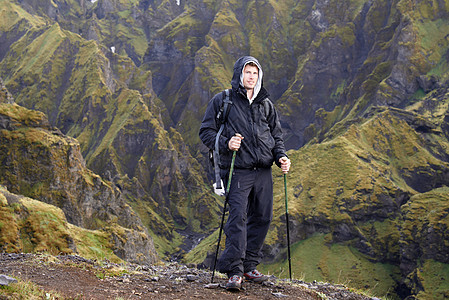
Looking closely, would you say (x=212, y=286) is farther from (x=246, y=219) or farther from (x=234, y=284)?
(x=246, y=219)

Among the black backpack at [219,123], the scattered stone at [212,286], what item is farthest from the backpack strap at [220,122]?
the scattered stone at [212,286]

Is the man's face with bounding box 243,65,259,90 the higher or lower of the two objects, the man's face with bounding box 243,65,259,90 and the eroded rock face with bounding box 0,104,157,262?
the higher

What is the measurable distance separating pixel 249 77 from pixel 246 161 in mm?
2020

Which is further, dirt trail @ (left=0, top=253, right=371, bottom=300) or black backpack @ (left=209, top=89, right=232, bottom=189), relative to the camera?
black backpack @ (left=209, top=89, right=232, bottom=189)

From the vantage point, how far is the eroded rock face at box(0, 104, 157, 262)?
65.2m

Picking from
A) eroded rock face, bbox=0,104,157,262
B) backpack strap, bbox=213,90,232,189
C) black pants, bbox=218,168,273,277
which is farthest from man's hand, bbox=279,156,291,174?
eroded rock face, bbox=0,104,157,262

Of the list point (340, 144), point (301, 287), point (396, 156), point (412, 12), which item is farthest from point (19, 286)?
point (412, 12)

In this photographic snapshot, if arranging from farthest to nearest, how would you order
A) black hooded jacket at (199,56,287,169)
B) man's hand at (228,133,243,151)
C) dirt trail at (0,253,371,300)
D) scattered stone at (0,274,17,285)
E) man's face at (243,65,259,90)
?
man's face at (243,65,259,90), black hooded jacket at (199,56,287,169), man's hand at (228,133,243,151), dirt trail at (0,253,371,300), scattered stone at (0,274,17,285)

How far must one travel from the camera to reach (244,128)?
34.2 feet

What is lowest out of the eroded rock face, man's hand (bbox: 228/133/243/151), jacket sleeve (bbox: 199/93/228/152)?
the eroded rock face

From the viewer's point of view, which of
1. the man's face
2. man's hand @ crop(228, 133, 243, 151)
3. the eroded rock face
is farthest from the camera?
the eroded rock face

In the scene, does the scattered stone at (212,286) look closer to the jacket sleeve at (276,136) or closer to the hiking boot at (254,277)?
the hiking boot at (254,277)

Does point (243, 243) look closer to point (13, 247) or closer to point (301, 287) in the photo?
point (301, 287)

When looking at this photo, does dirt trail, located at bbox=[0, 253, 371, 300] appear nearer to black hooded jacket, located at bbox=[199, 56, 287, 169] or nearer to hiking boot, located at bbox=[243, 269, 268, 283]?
hiking boot, located at bbox=[243, 269, 268, 283]
